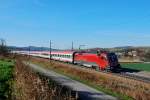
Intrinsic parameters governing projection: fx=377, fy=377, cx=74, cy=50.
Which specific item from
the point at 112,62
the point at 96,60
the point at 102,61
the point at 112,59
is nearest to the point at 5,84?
the point at 112,62

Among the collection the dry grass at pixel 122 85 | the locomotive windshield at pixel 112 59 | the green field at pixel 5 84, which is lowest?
the dry grass at pixel 122 85

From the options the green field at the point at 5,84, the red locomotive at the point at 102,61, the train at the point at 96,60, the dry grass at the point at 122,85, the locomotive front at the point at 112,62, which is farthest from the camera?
the train at the point at 96,60

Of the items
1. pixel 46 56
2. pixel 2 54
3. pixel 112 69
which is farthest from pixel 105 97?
pixel 2 54

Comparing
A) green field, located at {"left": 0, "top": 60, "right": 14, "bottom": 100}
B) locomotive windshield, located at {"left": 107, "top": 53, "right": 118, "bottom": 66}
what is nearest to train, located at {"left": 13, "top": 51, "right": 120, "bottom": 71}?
locomotive windshield, located at {"left": 107, "top": 53, "right": 118, "bottom": 66}

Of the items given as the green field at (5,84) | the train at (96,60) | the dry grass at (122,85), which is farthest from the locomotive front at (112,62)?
the green field at (5,84)

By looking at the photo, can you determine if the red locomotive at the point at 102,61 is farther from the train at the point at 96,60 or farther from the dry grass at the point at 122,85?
the dry grass at the point at 122,85

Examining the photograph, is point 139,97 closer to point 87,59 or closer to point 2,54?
point 87,59

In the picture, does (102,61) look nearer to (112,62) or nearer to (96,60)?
(112,62)

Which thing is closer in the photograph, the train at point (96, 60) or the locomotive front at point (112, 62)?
the locomotive front at point (112, 62)

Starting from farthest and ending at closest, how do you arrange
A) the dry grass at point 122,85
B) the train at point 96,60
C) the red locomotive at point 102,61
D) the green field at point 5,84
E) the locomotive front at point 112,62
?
the train at point 96,60 < the red locomotive at point 102,61 < the locomotive front at point 112,62 < the dry grass at point 122,85 < the green field at point 5,84

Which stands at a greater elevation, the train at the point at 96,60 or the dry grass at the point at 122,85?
the train at the point at 96,60

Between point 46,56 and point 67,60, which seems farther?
point 46,56

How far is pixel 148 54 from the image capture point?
361 feet

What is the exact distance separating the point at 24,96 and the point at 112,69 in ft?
143
